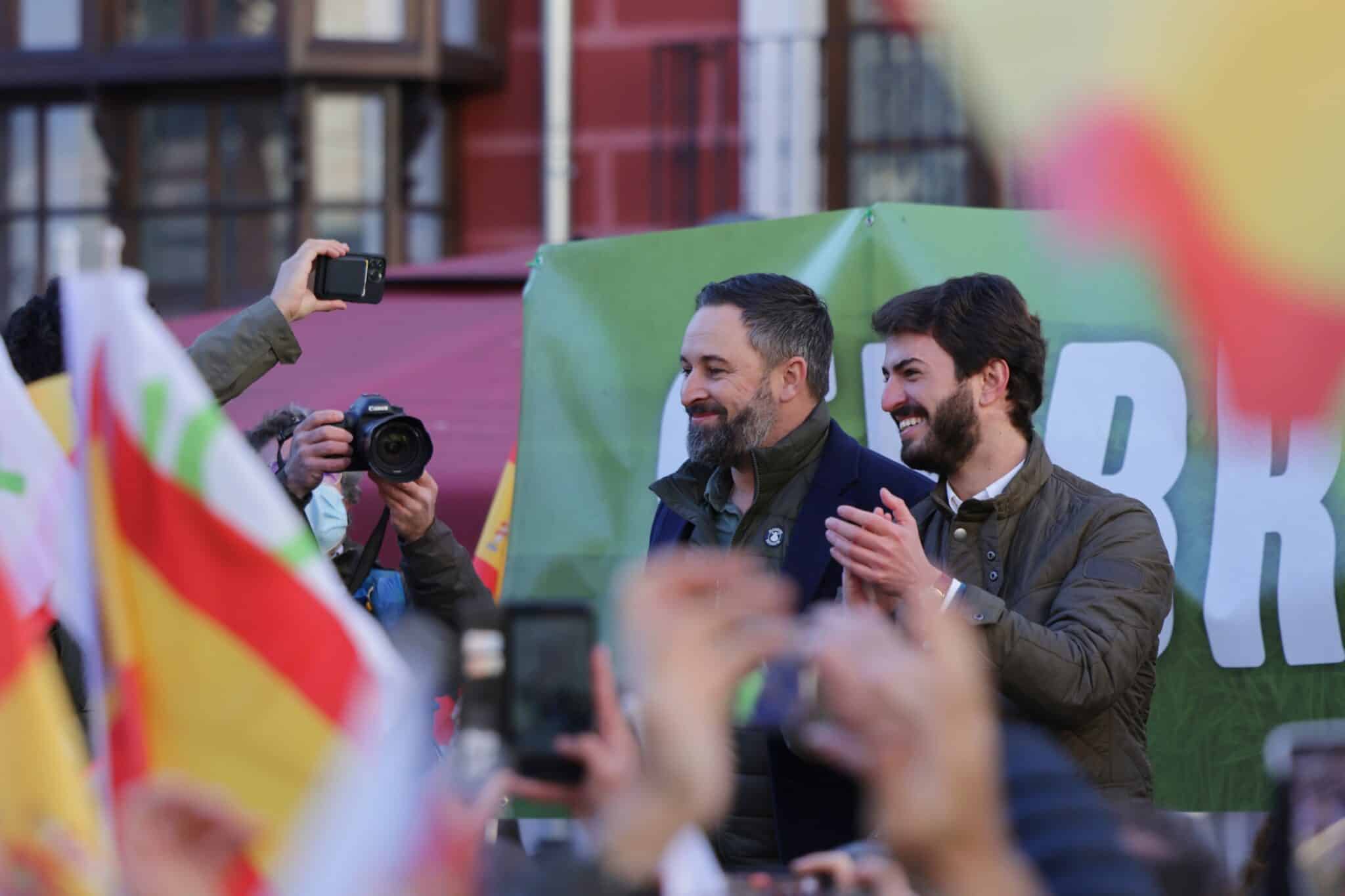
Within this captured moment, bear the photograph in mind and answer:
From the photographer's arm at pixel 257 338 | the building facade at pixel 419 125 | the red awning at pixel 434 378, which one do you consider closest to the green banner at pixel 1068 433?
the photographer's arm at pixel 257 338

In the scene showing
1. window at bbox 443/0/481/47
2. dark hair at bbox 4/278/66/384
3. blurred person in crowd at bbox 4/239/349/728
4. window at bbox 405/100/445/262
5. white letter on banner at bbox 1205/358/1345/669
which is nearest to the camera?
blurred person in crowd at bbox 4/239/349/728

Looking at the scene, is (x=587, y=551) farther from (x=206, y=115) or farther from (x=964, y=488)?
(x=206, y=115)

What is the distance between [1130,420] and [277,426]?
1.97 m

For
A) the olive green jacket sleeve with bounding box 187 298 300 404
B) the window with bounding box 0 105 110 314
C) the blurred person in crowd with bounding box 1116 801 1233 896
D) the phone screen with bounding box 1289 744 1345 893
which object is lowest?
the blurred person in crowd with bounding box 1116 801 1233 896

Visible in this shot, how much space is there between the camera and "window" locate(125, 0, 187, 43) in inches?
364

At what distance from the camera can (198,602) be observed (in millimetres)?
2232

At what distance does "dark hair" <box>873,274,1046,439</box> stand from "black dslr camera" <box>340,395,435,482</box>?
0.97m

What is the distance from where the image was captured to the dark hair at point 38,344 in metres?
3.96

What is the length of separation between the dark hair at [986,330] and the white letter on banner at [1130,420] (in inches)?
27.4

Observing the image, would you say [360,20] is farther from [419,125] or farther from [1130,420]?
[1130,420]

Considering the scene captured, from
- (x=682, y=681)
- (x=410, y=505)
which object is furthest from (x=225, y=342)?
(x=682, y=681)

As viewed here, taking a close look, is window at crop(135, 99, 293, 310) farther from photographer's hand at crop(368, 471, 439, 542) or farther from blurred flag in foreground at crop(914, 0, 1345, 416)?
blurred flag in foreground at crop(914, 0, 1345, 416)

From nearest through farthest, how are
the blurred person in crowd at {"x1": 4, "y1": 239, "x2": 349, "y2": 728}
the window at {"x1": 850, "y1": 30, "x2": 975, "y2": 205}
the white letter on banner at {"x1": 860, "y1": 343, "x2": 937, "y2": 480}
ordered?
the blurred person in crowd at {"x1": 4, "y1": 239, "x2": 349, "y2": 728} → the white letter on banner at {"x1": 860, "y1": 343, "x2": 937, "y2": 480} → the window at {"x1": 850, "y1": 30, "x2": 975, "y2": 205}

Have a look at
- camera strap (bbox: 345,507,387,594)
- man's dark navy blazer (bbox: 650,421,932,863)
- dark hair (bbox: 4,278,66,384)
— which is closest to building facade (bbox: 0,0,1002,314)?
camera strap (bbox: 345,507,387,594)
